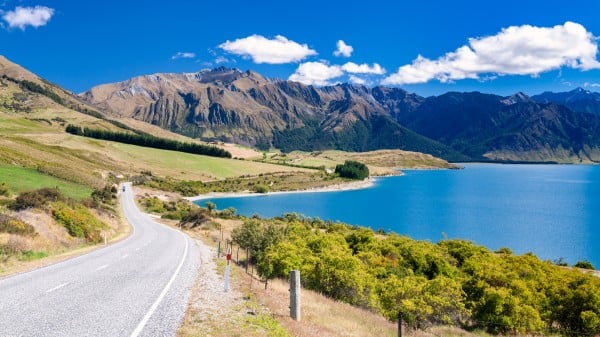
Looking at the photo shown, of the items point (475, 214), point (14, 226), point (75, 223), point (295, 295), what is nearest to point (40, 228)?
point (14, 226)

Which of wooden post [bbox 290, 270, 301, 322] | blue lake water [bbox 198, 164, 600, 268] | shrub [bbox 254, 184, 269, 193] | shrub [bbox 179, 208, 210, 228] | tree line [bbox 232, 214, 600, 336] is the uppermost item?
wooden post [bbox 290, 270, 301, 322]

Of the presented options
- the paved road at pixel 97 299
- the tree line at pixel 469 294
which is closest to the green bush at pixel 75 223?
the paved road at pixel 97 299

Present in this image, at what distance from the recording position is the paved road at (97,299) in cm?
1227

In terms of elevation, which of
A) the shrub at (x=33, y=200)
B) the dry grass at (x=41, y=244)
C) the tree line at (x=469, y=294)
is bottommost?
the tree line at (x=469, y=294)

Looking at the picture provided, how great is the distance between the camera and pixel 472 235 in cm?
9775

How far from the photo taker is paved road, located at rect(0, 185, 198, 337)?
12271 mm

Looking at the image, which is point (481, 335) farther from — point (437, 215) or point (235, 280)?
point (437, 215)

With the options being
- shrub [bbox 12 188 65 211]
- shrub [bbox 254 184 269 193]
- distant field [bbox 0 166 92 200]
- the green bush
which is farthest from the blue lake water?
shrub [bbox 12 188 65 211]

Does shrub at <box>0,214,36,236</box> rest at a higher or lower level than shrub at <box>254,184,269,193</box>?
higher

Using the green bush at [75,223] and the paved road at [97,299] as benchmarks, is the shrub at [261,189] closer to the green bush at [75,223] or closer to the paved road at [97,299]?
the green bush at [75,223]

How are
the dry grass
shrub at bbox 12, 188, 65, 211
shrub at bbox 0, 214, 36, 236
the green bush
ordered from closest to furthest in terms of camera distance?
the dry grass
shrub at bbox 0, 214, 36, 236
shrub at bbox 12, 188, 65, 211
the green bush

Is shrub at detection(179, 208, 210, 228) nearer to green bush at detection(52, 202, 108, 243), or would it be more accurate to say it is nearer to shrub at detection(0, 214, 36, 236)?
green bush at detection(52, 202, 108, 243)

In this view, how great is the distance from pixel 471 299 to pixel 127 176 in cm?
16841

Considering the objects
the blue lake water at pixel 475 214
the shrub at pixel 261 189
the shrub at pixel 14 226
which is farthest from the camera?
the shrub at pixel 261 189
